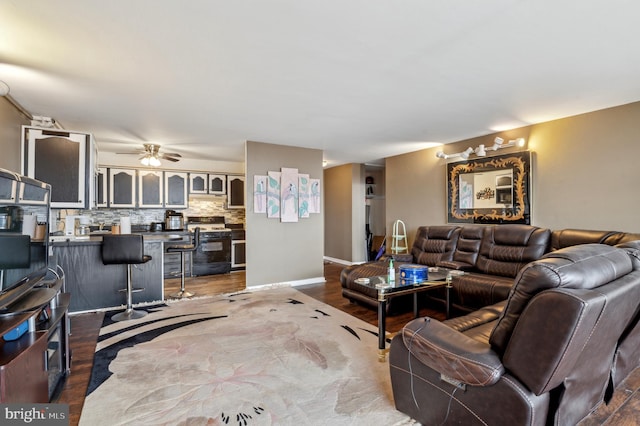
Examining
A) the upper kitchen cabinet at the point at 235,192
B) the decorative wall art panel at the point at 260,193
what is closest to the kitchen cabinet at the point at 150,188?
the upper kitchen cabinet at the point at 235,192

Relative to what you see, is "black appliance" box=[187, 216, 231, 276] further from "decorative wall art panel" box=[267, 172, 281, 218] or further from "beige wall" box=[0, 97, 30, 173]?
"beige wall" box=[0, 97, 30, 173]

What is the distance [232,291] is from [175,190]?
108 inches

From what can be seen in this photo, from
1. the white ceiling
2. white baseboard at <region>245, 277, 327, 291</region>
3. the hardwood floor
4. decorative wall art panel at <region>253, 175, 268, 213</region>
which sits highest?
the white ceiling

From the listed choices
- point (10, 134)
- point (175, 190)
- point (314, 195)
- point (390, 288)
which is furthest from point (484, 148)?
point (10, 134)

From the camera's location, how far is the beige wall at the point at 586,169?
3271mm

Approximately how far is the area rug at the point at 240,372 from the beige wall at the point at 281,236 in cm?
146

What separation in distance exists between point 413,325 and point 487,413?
1.58ft

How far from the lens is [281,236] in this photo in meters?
5.16

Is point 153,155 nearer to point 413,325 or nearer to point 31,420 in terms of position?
point 31,420

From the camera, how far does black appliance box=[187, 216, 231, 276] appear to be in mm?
5914

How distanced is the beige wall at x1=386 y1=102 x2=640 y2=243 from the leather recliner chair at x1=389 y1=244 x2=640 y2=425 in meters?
2.32

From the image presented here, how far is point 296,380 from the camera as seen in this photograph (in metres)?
2.14

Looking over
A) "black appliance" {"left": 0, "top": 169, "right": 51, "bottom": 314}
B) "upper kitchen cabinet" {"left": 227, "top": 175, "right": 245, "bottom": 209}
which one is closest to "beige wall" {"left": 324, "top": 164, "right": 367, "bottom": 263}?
"upper kitchen cabinet" {"left": 227, "top": 175, "right": 245, "bottom": 209}

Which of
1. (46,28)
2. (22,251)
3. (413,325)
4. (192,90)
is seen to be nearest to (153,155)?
(192,90)
